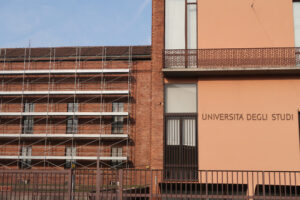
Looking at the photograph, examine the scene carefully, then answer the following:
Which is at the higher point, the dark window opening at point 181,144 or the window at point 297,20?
the window at point 297,20


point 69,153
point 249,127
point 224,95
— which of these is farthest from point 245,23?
point 69,153

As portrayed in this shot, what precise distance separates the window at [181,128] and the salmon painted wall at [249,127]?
0.33m

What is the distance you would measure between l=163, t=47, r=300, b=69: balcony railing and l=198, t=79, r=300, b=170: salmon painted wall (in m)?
0.75

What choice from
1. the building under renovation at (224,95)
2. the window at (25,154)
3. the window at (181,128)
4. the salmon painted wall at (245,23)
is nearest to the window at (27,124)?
the window at (25,154)

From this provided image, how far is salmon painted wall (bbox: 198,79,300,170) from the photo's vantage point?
15.1 m

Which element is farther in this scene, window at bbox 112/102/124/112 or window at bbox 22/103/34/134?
window at bbox 22/103/34/134

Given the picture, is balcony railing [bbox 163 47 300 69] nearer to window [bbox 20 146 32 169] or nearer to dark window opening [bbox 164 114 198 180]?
dark window opening [bbox 164 114 198 180]

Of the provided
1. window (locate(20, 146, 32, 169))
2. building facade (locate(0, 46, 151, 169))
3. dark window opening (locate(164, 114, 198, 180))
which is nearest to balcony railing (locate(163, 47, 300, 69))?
dark window opening (locate(164, 114, 198, 180))

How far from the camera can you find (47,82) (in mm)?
25984

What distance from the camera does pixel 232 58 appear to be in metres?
15.8

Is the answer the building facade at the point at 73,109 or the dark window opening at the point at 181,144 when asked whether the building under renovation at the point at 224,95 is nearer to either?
the dark window opening at the point at 181,144

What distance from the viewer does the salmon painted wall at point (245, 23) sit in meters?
16.0

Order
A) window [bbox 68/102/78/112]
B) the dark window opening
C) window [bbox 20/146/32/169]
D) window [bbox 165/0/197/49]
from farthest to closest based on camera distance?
window [bbox 68/102/78/112]
window [bbox 20/146/32/169]
window [bbox 165/0/197/49]
the dark window opening

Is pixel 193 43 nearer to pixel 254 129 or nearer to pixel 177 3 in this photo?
pixel 177 3
